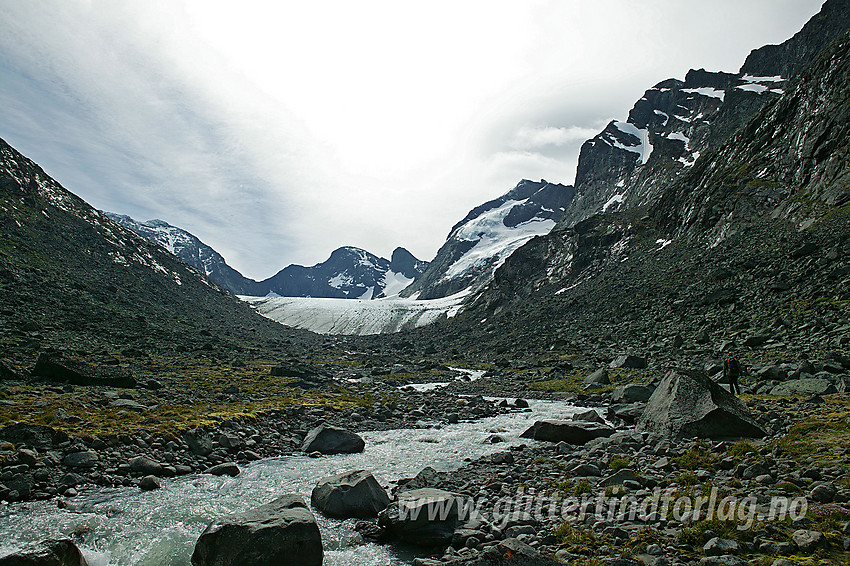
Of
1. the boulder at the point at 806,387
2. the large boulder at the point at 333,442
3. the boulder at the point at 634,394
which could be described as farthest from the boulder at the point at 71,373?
the boulder at the point at 806,387

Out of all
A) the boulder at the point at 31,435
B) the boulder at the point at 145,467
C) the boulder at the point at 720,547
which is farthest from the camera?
the boulder at the point at 31,435

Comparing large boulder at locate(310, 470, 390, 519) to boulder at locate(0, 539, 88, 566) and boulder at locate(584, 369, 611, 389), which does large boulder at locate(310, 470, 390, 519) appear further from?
boulder at locate(584, 369, 611, 389)

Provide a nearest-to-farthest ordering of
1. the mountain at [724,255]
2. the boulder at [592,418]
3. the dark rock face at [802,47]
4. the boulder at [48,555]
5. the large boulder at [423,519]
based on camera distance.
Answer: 1. the boulder at [48,555]
2. the large boulder at [423,519]
3. the boulder at [592,418]
4. the mountain at [724,255]
5. the dark rock face at [802,47]

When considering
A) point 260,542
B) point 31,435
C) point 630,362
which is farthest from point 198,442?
point 630,362

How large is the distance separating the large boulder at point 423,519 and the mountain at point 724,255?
105ft

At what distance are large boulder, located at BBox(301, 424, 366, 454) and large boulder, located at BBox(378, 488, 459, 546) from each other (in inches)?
374

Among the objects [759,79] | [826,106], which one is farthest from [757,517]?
[759,79]

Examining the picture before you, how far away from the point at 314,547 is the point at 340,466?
8655 mm

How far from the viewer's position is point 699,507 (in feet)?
32.3

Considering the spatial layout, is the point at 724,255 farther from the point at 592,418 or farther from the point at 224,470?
the point at 224,470

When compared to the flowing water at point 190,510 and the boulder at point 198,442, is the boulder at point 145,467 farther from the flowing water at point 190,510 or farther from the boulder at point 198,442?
the boulder at point 198,442

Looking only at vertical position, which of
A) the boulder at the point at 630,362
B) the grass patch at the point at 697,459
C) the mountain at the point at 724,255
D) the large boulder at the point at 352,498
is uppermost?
the mountain at the point at 724,255

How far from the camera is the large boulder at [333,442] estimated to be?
20844 millimetres

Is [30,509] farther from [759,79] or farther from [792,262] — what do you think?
[759,79]
